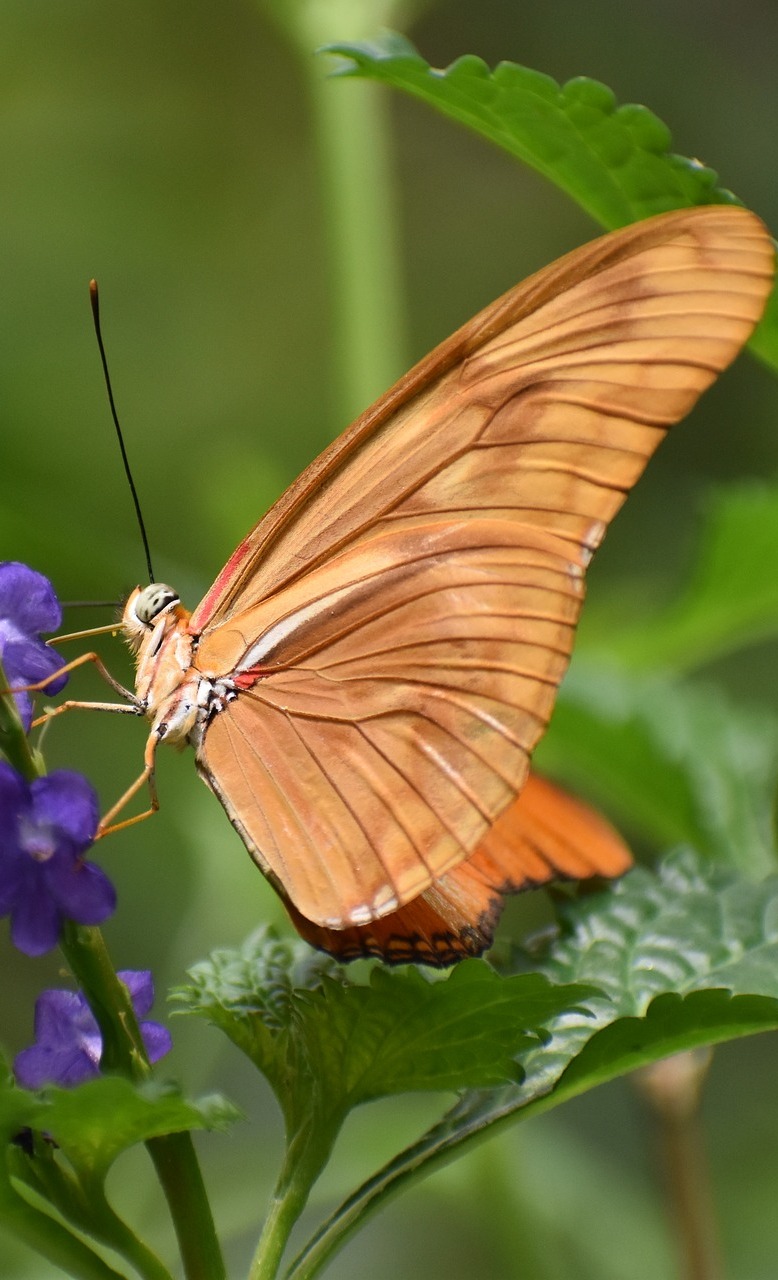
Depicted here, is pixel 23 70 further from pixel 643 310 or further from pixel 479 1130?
pixel 479 1130

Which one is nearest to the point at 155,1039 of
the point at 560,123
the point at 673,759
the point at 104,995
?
the point at 104,995

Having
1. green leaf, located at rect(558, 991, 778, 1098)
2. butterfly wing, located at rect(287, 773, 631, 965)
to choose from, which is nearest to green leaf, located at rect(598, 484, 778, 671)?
butterfly wing, located at rect(287, 773, 631, 965)

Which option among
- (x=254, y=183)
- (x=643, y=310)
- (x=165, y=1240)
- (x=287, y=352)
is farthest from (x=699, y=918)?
(x=254, y=183)

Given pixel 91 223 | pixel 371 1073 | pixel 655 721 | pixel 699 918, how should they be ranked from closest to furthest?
pixel 371 1073 → pixel 699 918 → pixel 655 721 → pixel 91 223

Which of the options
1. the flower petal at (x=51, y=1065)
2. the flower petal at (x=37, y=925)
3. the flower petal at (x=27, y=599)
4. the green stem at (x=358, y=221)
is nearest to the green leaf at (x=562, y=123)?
the flower petal at (x=27, y=599)

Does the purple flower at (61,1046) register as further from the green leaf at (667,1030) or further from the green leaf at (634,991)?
the green leaf at (667,1030)

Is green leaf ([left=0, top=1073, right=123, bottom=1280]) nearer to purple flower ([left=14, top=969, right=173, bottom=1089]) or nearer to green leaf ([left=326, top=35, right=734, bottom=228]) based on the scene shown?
purple flower ([left=14, top=969, right=173, bottom=1089])
